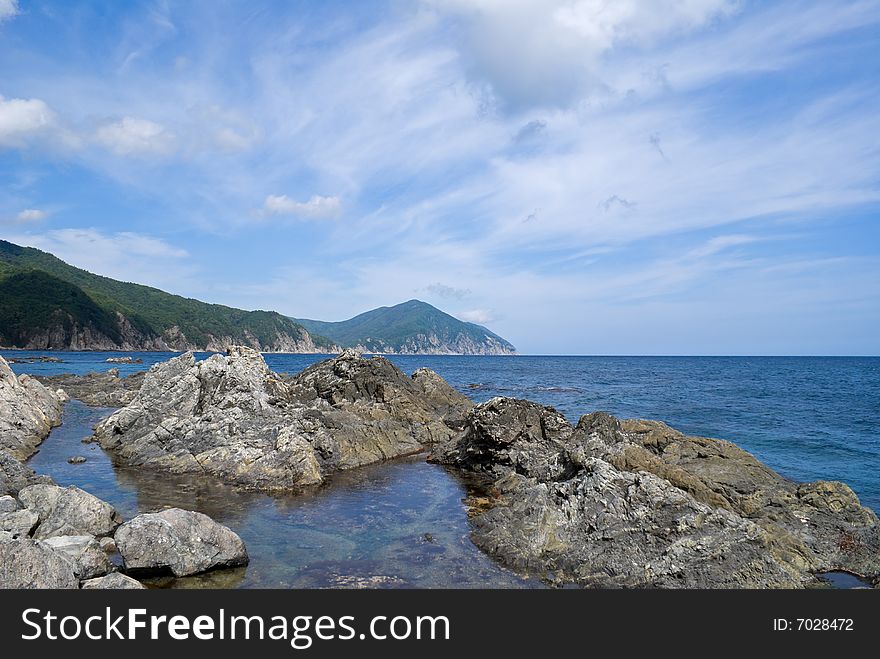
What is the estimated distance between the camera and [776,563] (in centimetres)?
1250

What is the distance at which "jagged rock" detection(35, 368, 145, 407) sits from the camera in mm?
45709

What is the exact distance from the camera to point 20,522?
13.2 metres

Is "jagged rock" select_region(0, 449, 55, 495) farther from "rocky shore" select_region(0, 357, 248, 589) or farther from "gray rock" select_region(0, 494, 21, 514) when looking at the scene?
"gray rock" select_region(0, 494, 21, 514)

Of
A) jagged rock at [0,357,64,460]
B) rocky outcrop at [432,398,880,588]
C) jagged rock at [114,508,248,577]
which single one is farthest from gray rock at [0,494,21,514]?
rocky outcrop at [432,398,880,588]

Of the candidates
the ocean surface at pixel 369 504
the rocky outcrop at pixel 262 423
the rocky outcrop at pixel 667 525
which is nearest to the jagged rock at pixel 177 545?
the ocean surface at pixel 369 504

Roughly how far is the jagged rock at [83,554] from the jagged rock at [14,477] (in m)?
6.04

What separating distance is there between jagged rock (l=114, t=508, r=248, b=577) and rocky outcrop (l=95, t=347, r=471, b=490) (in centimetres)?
782

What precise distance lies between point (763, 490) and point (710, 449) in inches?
211

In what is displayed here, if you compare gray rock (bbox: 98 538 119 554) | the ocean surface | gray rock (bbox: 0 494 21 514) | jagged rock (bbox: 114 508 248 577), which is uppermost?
gray rock (bbox: 0 494 21 514)

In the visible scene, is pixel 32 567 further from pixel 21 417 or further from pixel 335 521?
pixel 21 417

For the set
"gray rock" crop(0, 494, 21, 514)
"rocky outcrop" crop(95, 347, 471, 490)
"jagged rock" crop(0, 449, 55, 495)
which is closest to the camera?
"gray rock" crop(0, 494, 21, 514)

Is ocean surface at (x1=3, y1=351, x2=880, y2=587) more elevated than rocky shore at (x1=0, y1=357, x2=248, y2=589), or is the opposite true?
rocky shore at (x1=0, y1=357, x2=248, y2=589)
